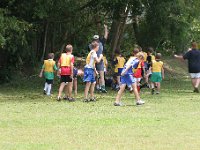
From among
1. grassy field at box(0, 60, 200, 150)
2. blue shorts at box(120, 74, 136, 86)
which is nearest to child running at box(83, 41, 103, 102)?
grassy field at box(0, 60, 200, 150)

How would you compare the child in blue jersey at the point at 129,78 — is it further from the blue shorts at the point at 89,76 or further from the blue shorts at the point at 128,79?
the blue shorts at the point at 89,76

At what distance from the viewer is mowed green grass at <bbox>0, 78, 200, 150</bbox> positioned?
9445mm

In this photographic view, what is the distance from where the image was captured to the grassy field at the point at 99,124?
9.45 meters

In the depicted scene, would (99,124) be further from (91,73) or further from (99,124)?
(91,73)

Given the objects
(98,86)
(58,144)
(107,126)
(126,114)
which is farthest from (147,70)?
(58,144)

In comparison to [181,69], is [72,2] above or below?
above

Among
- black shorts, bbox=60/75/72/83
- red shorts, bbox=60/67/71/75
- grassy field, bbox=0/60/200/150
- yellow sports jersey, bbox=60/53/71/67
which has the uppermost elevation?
yellow sports jersey, bbox=60/53/71/67

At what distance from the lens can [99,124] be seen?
A: 38.2ft

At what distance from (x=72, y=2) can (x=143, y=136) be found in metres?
13.1

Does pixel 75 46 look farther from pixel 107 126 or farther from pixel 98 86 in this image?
pixel 107 126

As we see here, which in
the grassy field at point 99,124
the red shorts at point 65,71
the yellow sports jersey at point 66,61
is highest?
the yellow sports jersey at point 66,61

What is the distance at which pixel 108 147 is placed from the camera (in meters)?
9.13

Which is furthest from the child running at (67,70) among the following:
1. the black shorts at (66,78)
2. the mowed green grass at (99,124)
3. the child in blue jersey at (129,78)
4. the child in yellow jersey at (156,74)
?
the child in yellow jersey at (156,74)

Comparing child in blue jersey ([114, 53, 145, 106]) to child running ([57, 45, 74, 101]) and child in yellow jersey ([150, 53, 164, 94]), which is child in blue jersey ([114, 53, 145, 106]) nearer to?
child running ([57, 45, 74, 101])
